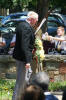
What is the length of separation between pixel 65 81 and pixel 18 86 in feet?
7.98

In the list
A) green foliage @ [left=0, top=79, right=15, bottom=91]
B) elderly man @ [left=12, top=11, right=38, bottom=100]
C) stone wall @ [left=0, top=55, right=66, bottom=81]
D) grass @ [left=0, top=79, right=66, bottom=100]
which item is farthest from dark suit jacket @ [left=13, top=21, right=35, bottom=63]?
stone wall @ [left=0, top=55, right=66, bottom=81]

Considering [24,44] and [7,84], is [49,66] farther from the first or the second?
[24,44]

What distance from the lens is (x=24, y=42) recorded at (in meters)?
6.75

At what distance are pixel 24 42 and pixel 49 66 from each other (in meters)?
2.78

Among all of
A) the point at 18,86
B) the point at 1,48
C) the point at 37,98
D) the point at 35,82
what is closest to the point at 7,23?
the point at 1,48

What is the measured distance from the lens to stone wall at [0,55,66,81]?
9359mm

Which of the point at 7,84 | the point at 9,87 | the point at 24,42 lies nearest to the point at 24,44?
the point at 24,42

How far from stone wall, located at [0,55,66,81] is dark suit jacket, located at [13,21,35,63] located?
253cm

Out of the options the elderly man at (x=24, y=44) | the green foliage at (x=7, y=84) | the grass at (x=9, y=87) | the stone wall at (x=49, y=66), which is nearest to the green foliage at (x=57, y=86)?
the grass at (x=9, y=87)

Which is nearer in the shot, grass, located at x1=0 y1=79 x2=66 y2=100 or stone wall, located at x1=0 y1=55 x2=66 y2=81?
grass, located at x1=0 y1=79 x2=66 y2=100

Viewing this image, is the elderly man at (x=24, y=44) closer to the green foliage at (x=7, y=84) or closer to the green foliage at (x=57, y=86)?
the green foliage at (x=7, y=84)

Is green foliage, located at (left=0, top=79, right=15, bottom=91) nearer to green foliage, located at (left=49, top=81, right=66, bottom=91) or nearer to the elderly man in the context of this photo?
green foliage, located at (left=49, top=81, right=66, bottom=91)

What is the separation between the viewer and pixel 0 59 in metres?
9.38

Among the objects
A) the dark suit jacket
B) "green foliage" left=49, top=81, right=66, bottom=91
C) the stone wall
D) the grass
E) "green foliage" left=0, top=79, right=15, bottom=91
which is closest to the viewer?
the dark suit jacket
